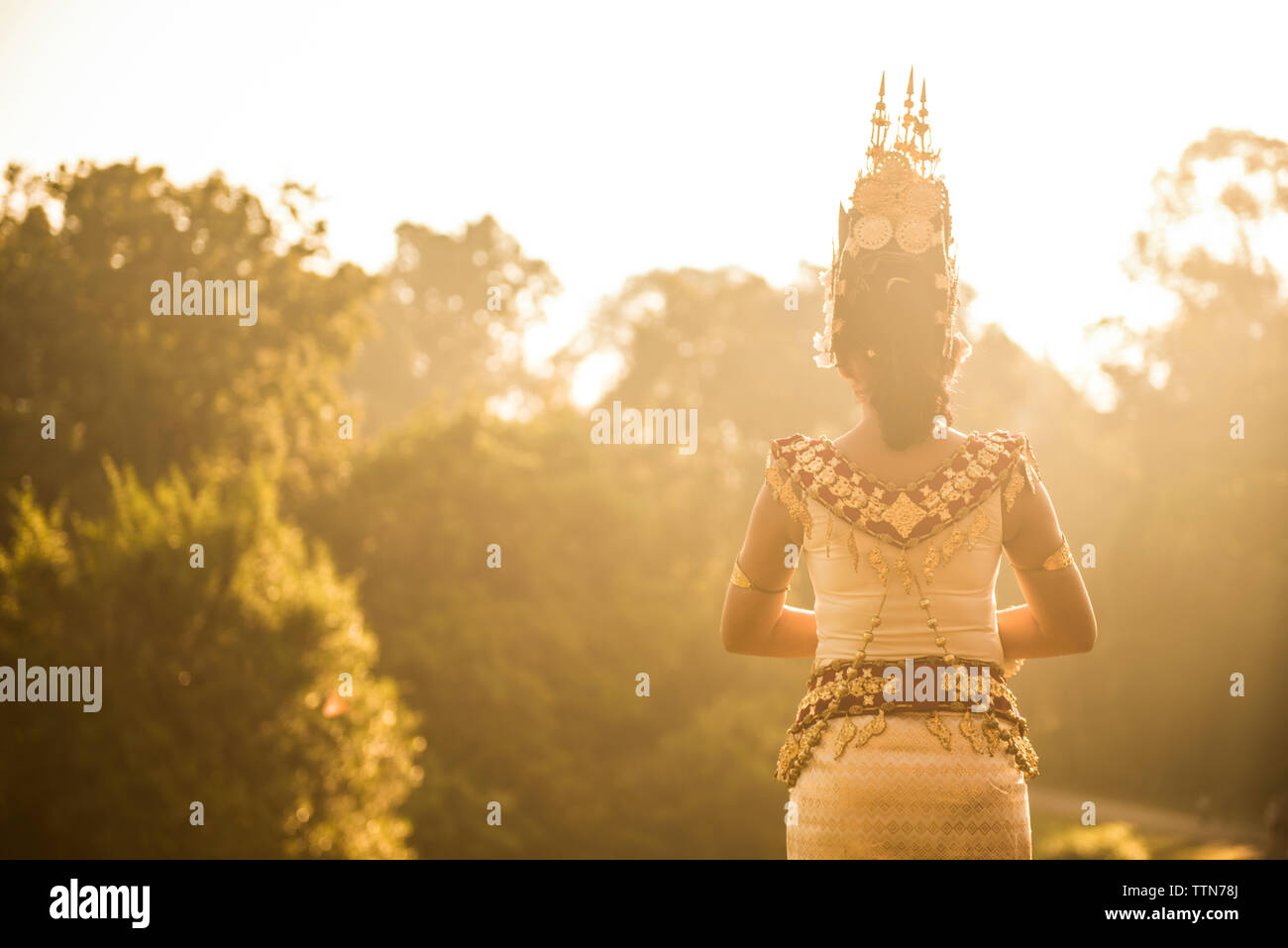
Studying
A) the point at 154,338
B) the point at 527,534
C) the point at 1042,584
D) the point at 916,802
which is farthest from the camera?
the point at 527,534

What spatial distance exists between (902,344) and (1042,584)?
75cm

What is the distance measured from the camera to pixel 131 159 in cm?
3375

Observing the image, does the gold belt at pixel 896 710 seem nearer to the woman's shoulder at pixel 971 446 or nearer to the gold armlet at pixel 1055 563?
the gold armlet at pixel 1055 563

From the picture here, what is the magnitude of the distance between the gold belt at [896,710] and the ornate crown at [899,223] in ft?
2.83

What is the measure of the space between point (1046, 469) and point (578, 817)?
23.9 meters

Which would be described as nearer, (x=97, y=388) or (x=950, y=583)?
(x=950, y=583)

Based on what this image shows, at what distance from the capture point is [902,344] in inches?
134

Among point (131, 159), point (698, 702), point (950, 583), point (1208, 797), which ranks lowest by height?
point (1208, 797)

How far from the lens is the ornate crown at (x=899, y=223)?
11.3 ft
